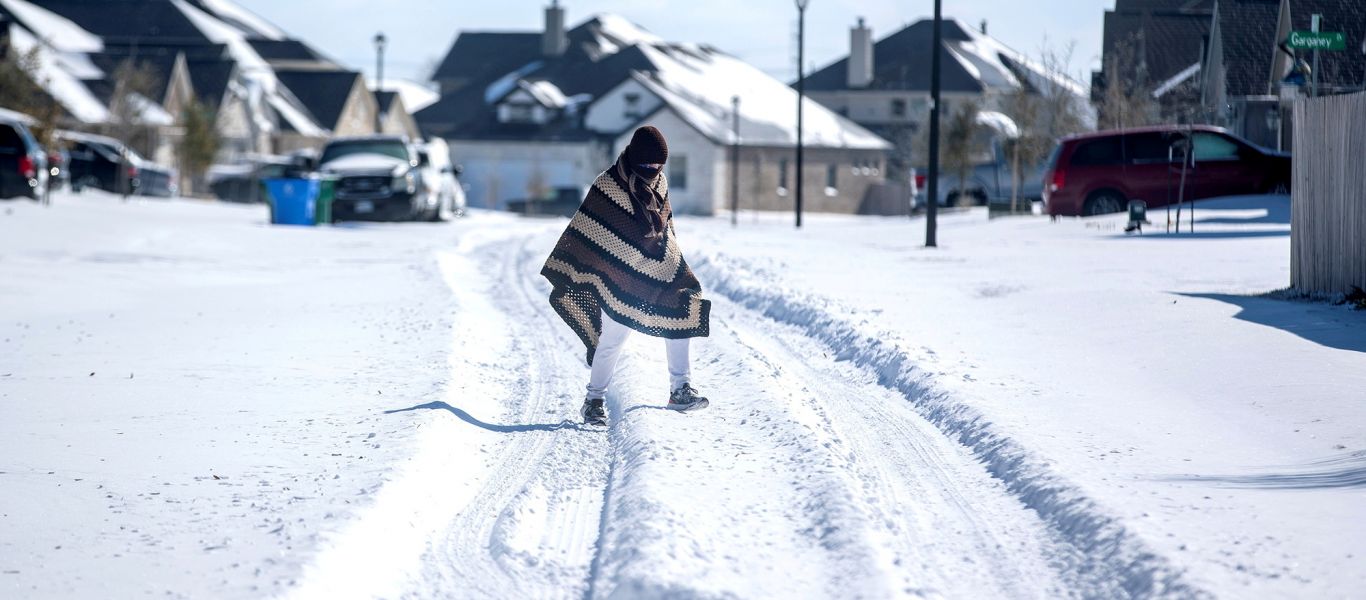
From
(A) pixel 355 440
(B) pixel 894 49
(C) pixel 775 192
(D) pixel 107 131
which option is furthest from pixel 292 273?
(B) pixel 894 49

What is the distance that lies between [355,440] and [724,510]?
2190 millimetres

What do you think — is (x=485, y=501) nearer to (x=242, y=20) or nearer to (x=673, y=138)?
(x=673, y=138)

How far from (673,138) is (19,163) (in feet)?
126

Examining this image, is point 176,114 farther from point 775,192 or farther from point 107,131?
point 775,192

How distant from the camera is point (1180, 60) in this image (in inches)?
A: 1518

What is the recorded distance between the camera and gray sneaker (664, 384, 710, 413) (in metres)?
8.33

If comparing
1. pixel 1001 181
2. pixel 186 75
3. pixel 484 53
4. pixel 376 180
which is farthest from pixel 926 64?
pixel 376 180

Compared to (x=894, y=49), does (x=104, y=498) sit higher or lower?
lower

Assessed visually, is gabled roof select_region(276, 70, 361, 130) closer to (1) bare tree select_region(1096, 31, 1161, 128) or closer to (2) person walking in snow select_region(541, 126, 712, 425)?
(1) bare tree select_region(1096, 31, 1161, 128)

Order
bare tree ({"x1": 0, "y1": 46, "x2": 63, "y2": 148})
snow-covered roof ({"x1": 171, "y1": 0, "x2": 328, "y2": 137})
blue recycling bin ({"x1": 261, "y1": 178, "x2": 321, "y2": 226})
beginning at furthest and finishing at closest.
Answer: snow-covered roof ({"x1": 171, "y1": 0, "x2": 328, "y2": 137}), bare tree ({"x1": 0, "y1": 46, "x2": 63, "y2": 148}), blue recycling bin ({"x1": 261, "y1": 178, "x2": 321, "y2": 226})

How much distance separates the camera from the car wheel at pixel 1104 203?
2472 centimetres

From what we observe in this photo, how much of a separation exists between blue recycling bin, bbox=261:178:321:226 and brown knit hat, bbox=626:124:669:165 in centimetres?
2138

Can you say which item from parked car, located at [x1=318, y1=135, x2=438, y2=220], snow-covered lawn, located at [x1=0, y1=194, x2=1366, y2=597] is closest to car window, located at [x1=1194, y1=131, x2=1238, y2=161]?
snow-covered lawn, located at [x1=0, y1=194, x2=1366, y2=597]

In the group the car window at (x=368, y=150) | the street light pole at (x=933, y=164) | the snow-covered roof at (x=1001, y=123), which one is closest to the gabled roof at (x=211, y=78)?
the snow-covered roof at (x=1001, y=123)
